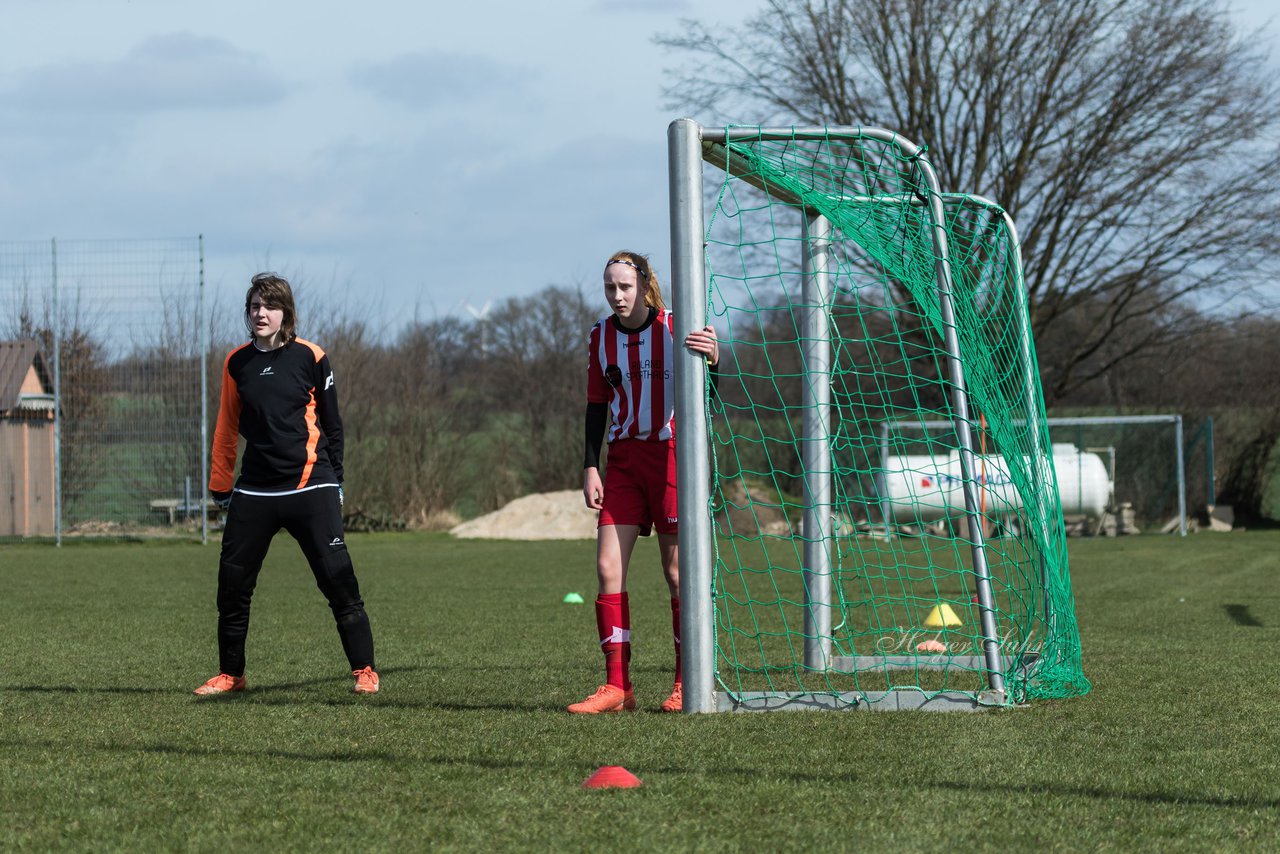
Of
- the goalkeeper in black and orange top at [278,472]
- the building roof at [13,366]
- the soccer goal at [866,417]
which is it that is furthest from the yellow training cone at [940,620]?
the building roof at [13,366]

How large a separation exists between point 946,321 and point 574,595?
5909mm

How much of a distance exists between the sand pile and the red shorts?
53.0ft

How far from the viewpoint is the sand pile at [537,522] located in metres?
21.8

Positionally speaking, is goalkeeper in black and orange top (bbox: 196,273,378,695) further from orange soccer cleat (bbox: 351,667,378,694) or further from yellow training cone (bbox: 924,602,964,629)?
yellow training cone (bbox: 924,602,964,629)

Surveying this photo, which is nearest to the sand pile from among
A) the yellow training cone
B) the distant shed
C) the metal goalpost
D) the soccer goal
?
the distant shed

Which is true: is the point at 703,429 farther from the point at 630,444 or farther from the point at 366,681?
the point at 366,681

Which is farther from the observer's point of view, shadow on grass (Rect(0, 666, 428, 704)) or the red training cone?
shadow on grass (Rect(0, 666, 428, 704))

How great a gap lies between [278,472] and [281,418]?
0.22 m

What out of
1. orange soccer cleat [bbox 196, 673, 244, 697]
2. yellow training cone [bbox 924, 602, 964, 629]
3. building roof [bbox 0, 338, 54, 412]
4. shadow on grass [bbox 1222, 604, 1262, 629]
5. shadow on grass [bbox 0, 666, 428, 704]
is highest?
building roof [bbox 0, 338, 54, 412]

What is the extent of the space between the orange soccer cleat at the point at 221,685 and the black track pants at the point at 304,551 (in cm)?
3

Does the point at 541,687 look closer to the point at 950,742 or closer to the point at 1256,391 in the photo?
the point at 950,742

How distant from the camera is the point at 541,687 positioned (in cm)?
615

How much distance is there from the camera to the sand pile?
21812 millimetres

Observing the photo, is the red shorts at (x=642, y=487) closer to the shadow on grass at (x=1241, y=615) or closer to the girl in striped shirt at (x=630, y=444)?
the girl in striped shirt at (x=630, y=444)
